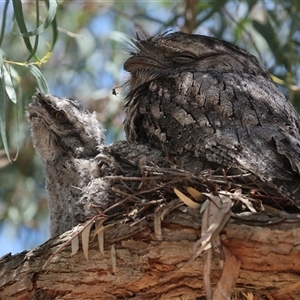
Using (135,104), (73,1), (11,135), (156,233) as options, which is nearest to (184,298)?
(156,233)

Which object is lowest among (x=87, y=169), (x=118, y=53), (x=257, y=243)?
(x=257, y=243)

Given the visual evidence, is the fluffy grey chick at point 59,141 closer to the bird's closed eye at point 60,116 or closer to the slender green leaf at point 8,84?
the bird's closed eye at point 60,116

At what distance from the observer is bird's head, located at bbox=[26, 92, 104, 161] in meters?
3.90

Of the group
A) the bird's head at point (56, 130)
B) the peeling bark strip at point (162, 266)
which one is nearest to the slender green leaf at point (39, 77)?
the bird's head at point (56, 130)

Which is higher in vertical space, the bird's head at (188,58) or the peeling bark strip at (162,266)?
the bird's head at (188,58)

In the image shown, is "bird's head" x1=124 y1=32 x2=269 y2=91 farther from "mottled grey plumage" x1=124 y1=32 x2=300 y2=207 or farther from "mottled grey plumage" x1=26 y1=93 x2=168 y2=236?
"mottled grey plumage" x1=26 y1=93 x2=168 y2=236

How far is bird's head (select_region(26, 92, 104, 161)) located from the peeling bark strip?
2.51 ft

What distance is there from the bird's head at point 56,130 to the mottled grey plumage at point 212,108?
0.29m

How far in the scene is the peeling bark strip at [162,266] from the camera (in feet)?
9.43

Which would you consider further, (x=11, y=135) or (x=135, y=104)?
(x=11, y=135)

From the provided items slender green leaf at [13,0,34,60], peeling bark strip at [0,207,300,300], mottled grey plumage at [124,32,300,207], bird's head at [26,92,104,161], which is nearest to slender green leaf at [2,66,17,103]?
bird's head at [26,92,104,161]

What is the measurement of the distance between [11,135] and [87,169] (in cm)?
295

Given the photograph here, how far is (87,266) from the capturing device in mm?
3145

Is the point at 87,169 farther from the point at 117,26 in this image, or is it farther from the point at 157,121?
the point at 117,26
